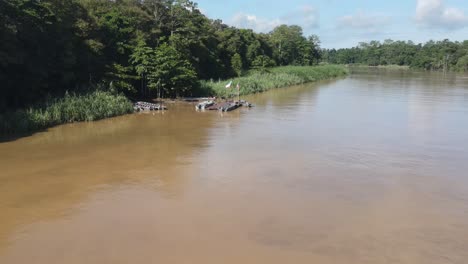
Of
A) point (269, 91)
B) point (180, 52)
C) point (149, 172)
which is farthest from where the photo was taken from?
point (269, 91)

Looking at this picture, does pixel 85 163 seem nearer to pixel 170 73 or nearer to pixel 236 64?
pixel 170 73

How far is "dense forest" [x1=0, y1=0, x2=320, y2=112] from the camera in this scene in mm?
21391

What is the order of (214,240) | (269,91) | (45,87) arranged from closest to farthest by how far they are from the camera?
(214,240) < (45,87) < (269,91)

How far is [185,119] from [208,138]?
5.68 meters

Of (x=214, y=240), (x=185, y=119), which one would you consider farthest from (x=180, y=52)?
(x=214, y=240)

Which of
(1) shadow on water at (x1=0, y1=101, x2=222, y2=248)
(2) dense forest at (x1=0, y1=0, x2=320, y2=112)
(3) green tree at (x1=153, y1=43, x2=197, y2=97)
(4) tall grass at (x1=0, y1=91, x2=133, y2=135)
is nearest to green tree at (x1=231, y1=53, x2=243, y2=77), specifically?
(2) dense forest at (x1=0, y1=0, x2=320, y2=112)

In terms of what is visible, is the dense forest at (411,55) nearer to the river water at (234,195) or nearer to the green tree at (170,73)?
the green tree at (170,73)

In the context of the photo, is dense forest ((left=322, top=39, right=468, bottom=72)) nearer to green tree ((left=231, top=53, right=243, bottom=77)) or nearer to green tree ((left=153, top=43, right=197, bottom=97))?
green tree ((left=231, top=53, right=243, bottom=77))

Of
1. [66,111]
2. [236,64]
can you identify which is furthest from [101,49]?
[236,64]

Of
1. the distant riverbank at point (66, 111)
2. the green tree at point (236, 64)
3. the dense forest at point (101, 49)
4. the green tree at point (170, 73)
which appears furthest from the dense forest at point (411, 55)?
the distant riverbank at point (66, 111)

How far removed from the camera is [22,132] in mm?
19703

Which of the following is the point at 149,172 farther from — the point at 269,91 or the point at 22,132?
the point at 269,91

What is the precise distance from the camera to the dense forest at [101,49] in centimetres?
2139

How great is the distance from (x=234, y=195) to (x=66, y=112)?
45.7 ft
